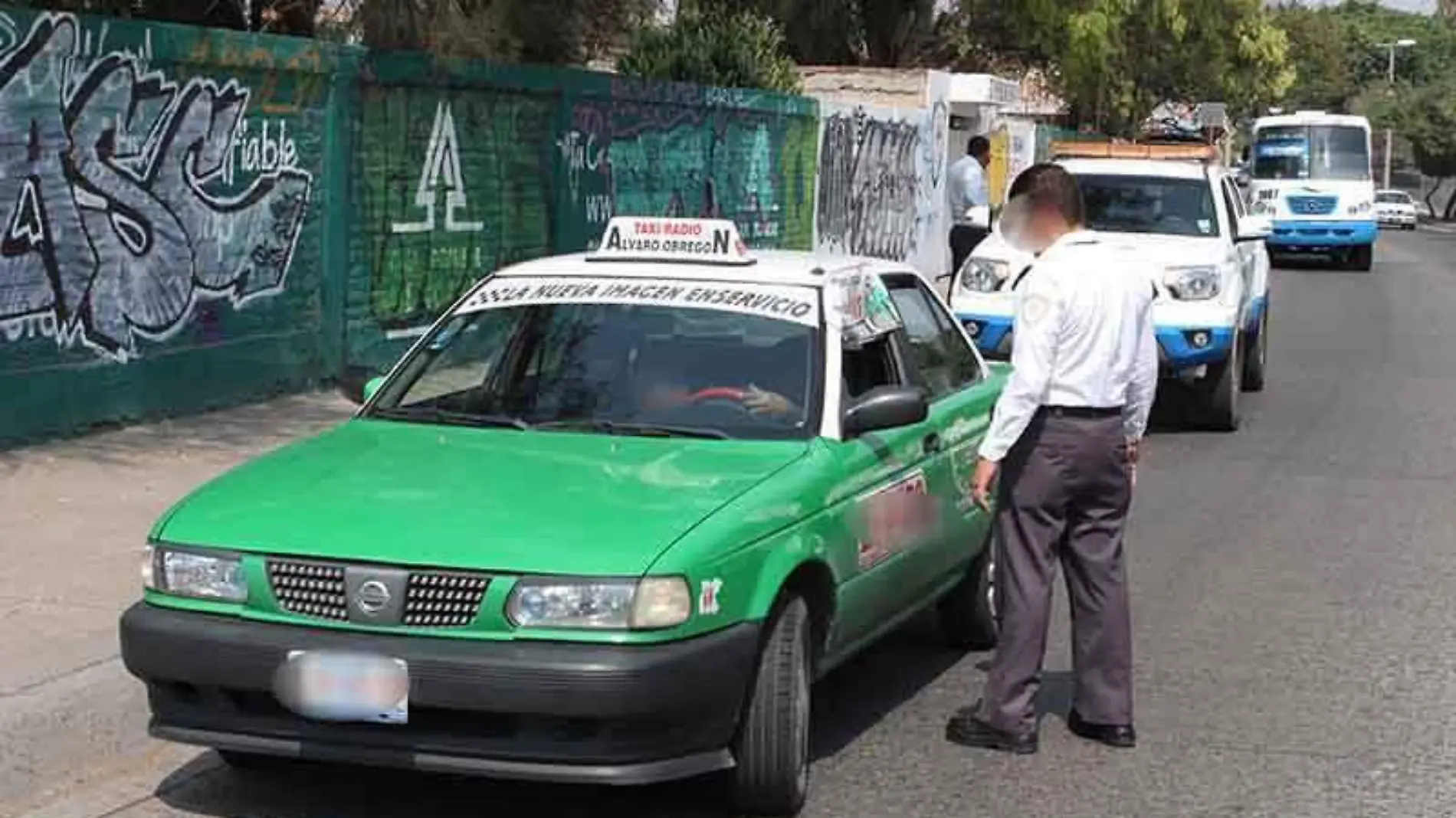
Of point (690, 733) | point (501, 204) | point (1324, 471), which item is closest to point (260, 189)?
point (501, 204)

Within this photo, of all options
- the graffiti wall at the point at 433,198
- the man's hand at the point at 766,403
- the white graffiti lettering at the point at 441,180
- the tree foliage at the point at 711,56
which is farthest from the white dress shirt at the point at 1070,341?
the tree foliage at the point at 711,56

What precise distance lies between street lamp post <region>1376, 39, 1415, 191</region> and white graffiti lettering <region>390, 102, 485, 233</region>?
230 feet

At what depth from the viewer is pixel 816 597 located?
5.35m

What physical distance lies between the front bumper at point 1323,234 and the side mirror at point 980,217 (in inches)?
755

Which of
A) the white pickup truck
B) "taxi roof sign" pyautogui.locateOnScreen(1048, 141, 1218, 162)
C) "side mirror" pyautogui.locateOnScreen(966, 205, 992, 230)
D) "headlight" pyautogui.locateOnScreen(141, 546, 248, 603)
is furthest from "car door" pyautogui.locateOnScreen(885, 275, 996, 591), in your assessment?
"side mirror" pyautogui.locateOnScreen(966, 205, 992, 230)

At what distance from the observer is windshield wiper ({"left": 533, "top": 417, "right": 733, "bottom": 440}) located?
5.67 m

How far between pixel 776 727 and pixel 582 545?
77 cm

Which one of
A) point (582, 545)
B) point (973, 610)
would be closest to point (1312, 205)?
point (973, 610)

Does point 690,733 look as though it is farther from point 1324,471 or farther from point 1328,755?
point 1324,471

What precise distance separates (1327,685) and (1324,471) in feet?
16.5

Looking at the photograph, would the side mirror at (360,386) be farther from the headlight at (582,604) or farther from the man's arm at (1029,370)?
the man's arm at (1029,370)

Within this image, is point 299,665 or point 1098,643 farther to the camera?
point 1098,643

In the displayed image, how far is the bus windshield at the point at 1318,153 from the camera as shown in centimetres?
3562

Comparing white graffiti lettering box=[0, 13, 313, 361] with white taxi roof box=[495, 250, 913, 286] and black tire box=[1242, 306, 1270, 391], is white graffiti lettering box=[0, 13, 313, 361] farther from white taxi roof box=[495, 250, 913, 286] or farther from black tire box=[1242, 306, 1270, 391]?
black tire box=[1242, 306, 1270, 391]
